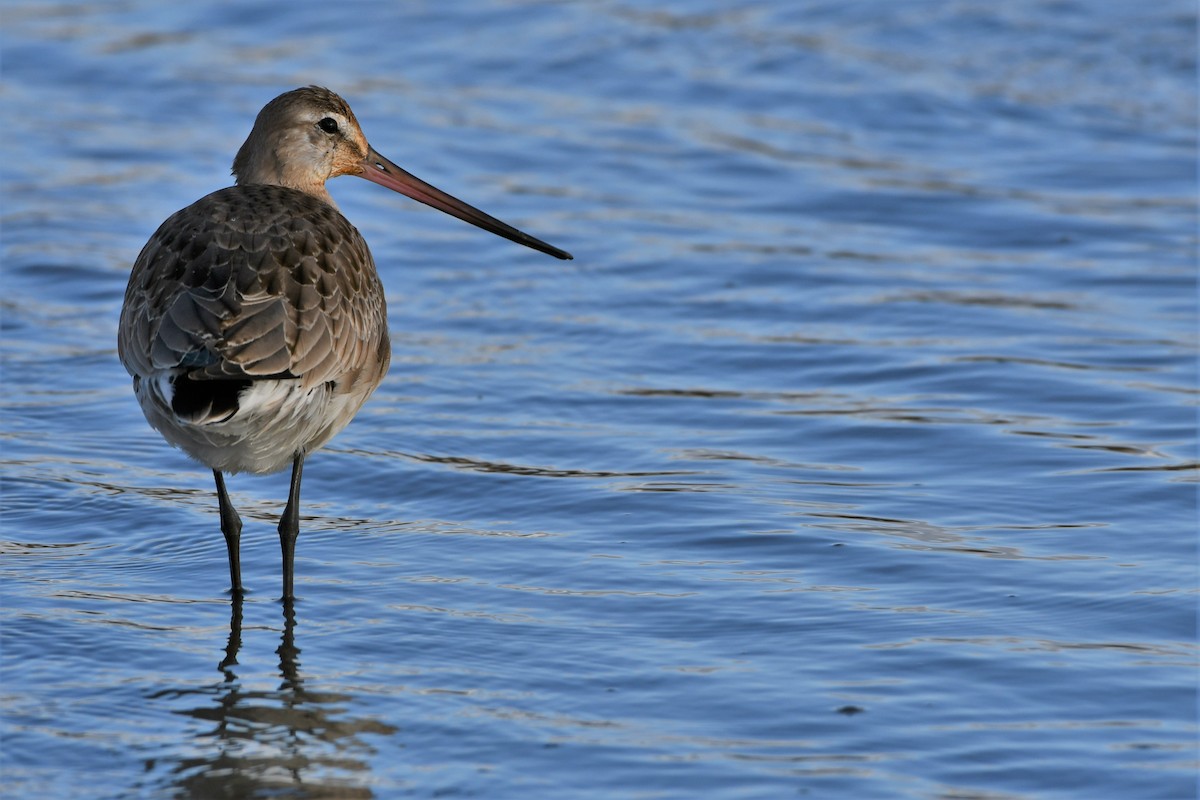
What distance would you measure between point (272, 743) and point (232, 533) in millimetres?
Answer: 1071

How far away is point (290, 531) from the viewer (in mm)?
4922

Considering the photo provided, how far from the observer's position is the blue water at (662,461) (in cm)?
398

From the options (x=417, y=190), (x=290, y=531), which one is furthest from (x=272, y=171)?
(x=290, y=531)

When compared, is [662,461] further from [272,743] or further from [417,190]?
[272,743]

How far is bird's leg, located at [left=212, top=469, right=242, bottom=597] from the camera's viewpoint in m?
4.83

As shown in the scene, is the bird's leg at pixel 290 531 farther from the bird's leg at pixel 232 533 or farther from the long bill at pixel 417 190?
the long bill at pixel 417 190

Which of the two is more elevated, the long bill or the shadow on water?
the long bill

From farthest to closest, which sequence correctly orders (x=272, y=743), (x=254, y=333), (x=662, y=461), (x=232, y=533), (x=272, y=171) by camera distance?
(x=662, y=461), (x=272, y=171), (x=232, y=533), (x=254, y=333), (x=272, y=743)

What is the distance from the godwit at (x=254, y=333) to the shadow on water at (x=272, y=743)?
610 millimetres

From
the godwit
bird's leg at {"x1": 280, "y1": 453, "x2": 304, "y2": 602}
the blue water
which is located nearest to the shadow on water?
the blue water

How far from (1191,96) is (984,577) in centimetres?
712

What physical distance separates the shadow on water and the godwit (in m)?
0.61

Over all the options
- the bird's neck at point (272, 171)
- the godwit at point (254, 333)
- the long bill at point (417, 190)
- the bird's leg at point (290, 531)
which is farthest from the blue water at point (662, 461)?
the bird's neck at point (272, 171)

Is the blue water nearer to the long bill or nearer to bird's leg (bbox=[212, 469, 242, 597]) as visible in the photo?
bird's leg (bbox=[212, 469, 242, 597])
